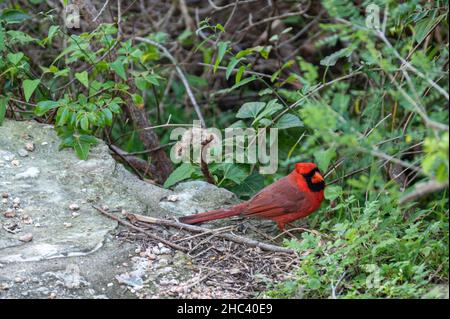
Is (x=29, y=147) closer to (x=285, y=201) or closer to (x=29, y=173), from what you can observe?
(x=29, y=173)

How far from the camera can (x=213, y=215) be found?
4.73 meters

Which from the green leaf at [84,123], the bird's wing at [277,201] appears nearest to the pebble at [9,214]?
the green leaf at [84,123]

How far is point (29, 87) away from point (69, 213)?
3.27 ft

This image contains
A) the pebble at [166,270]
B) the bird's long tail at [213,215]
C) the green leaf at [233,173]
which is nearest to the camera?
the pebble at [166,270]

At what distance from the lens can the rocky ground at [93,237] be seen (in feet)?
13.0

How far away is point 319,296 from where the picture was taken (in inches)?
151

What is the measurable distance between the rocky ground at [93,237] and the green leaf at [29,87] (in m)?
0.30

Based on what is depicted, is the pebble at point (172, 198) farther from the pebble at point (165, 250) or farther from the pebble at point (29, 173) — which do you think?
the pebble at point (29, 173)

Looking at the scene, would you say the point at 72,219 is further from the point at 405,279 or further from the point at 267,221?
the point at 405,279

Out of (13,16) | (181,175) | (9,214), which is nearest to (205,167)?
(181,175)

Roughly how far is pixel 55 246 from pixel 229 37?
158 inches

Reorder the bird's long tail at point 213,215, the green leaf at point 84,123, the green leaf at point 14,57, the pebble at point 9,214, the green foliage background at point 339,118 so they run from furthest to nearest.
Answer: the green leaf at point 14,57 → the green leaf at point 84,123 → the bird's long tail at point 213,215 → the pebble at point 9,214 → the green foliage background at point 339,118
